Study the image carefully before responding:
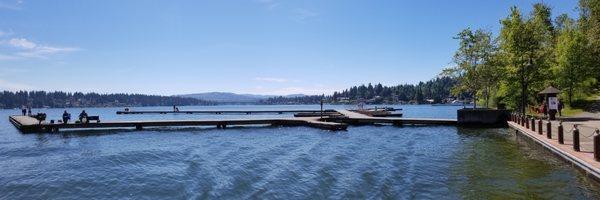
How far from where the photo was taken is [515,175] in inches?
719

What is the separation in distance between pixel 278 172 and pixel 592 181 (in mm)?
11949

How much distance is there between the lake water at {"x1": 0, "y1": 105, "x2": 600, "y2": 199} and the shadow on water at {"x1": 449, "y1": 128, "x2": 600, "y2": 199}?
4cm

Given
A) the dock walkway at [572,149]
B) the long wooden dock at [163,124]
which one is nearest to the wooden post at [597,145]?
the dock walkway at [572,149]

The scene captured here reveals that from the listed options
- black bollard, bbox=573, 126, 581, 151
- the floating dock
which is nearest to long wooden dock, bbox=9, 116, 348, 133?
the floating dock

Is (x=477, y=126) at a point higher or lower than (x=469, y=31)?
lower

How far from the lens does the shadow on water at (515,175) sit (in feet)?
49.5

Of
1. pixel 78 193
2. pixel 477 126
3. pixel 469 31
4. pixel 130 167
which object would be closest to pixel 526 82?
pixel 477 126

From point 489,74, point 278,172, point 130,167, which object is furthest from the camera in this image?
point 489,74

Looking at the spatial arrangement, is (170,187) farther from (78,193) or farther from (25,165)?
(25,165)

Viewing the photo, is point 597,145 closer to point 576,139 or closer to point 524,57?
point 576,139

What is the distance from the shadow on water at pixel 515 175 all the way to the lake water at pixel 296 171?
0.11 feet

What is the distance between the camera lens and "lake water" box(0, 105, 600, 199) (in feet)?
52.7

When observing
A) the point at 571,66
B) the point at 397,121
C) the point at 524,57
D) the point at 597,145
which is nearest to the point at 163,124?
the point at 397,121

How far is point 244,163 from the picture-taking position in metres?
23.2
